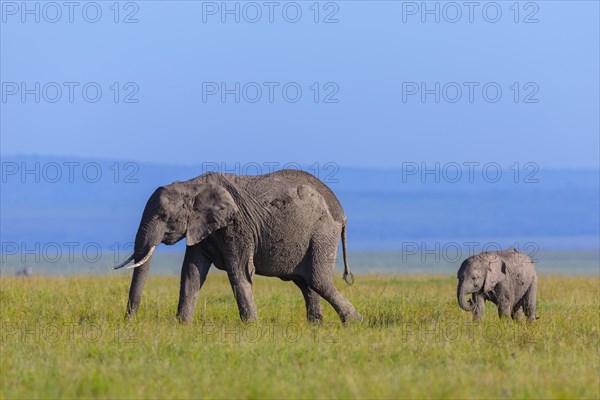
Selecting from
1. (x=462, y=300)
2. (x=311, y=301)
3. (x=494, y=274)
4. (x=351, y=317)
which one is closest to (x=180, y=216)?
(x=311, y=301)

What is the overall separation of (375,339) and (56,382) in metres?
4.03

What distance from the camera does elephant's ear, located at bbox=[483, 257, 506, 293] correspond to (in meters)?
16.2

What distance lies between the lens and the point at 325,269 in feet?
49.9

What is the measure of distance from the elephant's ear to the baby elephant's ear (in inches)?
149

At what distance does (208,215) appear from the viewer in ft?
48.5

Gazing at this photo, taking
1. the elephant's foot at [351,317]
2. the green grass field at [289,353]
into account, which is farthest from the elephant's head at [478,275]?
the elephant's foot at [351,317]

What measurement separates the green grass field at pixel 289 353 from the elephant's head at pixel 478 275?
46 centimetres

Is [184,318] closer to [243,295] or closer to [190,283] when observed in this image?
[190,283]

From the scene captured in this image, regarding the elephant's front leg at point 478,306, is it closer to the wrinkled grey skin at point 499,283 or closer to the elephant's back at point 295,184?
the wrinkled grey skin at point 499,283

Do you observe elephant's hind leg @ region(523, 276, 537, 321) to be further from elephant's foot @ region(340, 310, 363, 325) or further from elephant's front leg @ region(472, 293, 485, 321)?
elephant's foot @ region(340, 310, 363, 325)

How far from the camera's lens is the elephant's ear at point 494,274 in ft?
53.0

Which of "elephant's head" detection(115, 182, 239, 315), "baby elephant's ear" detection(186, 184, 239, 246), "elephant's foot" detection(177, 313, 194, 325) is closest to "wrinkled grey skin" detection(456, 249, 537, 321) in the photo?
"baby elephant's ear" detection(186, 184, 239, 246)

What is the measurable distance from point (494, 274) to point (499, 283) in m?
0.27

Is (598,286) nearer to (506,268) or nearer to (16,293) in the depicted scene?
(506,268)
